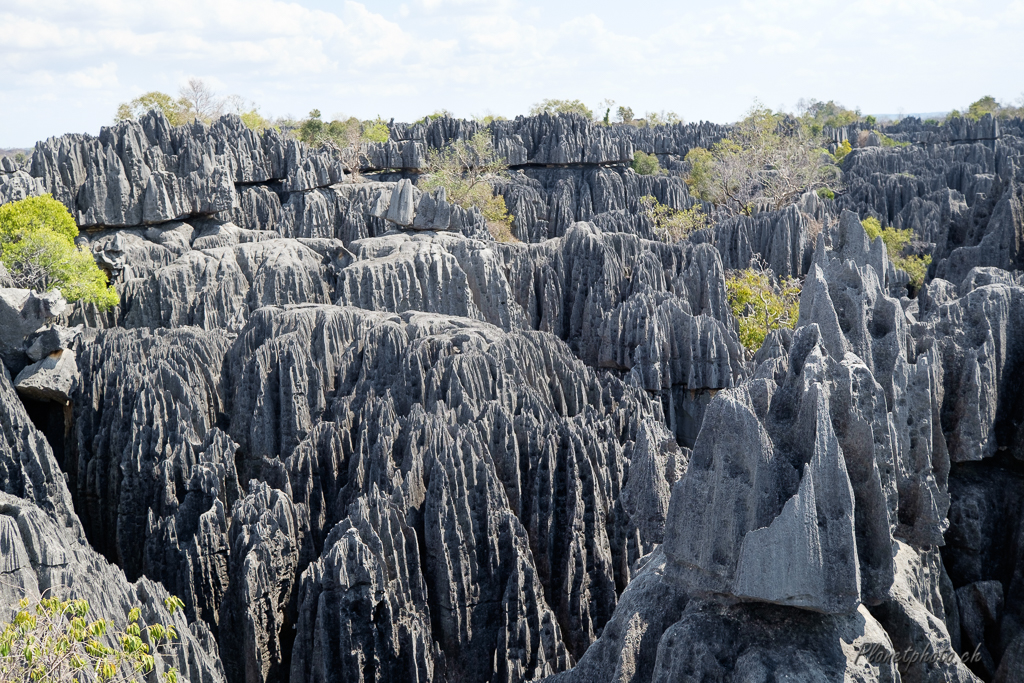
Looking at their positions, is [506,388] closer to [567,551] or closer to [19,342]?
[567,551]

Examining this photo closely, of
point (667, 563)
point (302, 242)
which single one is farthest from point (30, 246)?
point (667, 563)

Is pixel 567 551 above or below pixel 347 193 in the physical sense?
below

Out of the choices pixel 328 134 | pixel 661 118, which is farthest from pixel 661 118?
pixel 328 134

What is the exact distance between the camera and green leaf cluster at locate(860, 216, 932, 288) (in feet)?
→ 116

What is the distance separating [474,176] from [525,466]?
42.0m

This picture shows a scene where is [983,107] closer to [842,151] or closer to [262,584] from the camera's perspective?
[842,151]

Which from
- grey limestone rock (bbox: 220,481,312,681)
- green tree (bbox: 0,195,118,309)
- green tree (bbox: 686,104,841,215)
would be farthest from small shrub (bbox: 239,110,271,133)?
grey limestone rock (bbox: 220,481,312,681)

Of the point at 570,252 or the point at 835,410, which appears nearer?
the point at 835,410

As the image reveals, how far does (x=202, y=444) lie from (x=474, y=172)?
139 ft

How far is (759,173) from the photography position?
181 feet

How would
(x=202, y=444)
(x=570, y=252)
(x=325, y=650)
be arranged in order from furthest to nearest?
1. (x=570, y=252)
2. (x=202, y=444)
3. (x=325, y=650)

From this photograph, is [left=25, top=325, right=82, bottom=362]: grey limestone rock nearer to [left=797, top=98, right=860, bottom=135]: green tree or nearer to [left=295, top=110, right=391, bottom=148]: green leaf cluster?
[left=295, top=110, right=391, bottom=148]: green leaf cluster

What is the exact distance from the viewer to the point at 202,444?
56.2 ft

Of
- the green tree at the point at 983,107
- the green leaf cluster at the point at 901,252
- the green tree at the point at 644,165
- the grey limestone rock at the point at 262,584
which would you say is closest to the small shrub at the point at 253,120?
the green tree at the point at 644,165
